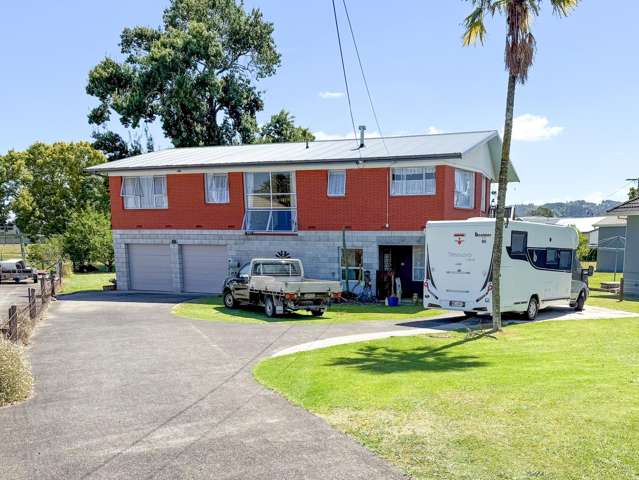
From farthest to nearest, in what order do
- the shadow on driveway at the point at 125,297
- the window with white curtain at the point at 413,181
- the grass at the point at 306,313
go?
the shadow on driveway at the point at 125,297 → the window with white curtain at the point at 413,181 → the grass at the point at 306,313

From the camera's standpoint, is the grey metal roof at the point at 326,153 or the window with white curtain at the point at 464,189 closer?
the grey metal roof at the point at 326,153

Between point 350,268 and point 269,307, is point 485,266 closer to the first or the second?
point 269,307

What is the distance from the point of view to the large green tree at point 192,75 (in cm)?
4431

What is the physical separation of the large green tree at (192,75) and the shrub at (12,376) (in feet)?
124

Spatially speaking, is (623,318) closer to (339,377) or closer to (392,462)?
(339,377)

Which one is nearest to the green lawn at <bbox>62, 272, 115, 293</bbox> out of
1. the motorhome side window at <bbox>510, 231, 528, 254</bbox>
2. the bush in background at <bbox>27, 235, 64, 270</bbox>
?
the bush in background at <bbox>27, 235, 64, 270</bbox>

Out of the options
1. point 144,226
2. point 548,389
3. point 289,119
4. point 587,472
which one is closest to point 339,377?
point 548,389

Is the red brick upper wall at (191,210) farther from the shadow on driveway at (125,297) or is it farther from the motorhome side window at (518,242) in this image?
the motorhome side window at (518,242)

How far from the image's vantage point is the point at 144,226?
29094mm

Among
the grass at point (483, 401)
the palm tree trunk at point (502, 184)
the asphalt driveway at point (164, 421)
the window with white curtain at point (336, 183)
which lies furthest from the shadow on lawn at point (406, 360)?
the window with white curtain at point (336, 183)

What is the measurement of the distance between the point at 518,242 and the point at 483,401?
10.7 m

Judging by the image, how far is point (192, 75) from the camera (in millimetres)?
45562

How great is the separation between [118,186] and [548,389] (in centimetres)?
2598

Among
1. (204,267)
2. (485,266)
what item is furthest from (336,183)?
(485,266)
